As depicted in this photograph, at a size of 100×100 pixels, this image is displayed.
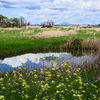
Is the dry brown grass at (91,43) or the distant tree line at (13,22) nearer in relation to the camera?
the dry brown grass at (91,43)

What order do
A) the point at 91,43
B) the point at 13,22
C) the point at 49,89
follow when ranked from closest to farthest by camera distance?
the point at 49,89 → the point at 91,43 → the point at 13,22

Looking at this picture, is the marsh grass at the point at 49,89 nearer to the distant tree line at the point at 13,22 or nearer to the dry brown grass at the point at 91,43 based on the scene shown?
the dry brown grass at the point at 91,43

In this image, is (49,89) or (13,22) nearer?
(49,89)

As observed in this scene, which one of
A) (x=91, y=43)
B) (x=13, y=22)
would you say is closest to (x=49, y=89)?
(x=91, y=43)

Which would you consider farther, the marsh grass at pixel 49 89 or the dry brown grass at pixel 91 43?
the dry brown grass at pixel 91 43

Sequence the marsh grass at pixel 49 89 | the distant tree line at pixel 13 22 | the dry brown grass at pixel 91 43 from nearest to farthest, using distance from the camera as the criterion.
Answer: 1. the marsh grass at pixel 49 89
2. the dry brown grass at pixel 91 43
3. the distant tree line at pixel 13 22

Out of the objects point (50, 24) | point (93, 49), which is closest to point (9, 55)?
point (93, 49)

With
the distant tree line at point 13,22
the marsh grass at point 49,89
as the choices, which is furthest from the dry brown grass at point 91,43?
the distant tree line at point 13,22

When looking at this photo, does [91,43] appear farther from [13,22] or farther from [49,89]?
[13,22]

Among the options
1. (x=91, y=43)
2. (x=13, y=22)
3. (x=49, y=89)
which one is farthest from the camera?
(x=13, y=22)

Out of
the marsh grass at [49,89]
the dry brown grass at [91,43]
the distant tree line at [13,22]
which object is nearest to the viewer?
the marsh grass at [49,89]

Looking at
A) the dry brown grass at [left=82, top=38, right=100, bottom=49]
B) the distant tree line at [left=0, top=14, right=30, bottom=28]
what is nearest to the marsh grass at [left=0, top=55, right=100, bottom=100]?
the dry brown grass at [left=82, top=38, right=100, bottom=49]

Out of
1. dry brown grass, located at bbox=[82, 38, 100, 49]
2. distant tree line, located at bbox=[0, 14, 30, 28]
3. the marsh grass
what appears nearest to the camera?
the marsh grass

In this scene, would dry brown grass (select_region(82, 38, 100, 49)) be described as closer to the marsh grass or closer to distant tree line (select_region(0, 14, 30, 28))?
the marsh grass
